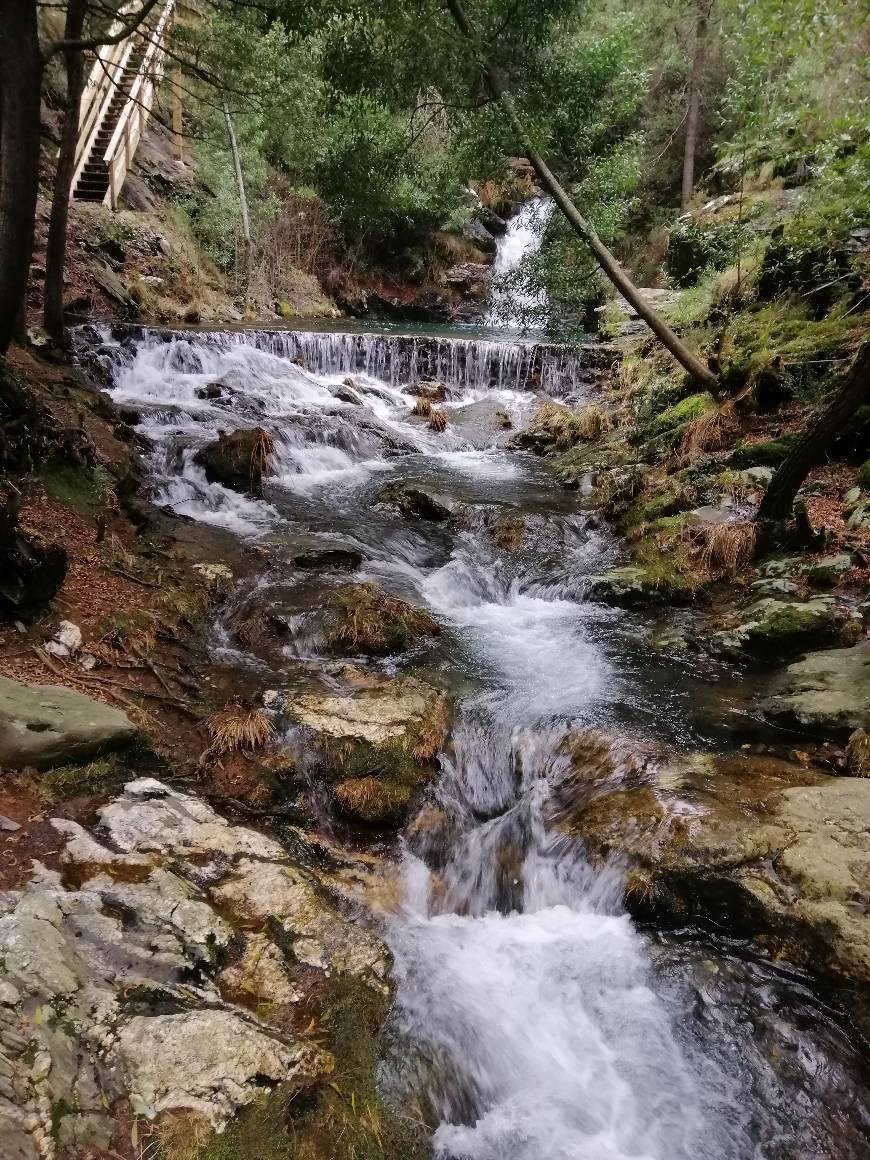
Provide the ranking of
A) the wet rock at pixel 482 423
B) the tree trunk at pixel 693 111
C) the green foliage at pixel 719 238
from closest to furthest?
the green foliage at pixel 719 238, the wet rock at pixel 482 423, the tree trunk at pixel 693 111

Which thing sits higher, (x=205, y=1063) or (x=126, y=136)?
(x=126, y=136)

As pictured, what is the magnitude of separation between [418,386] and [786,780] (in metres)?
12.9

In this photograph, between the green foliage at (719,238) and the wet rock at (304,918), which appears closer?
the wet rock at (304,918)

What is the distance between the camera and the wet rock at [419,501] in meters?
9.05

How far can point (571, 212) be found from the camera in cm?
836

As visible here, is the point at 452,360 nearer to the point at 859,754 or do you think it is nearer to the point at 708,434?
the point at 708,434

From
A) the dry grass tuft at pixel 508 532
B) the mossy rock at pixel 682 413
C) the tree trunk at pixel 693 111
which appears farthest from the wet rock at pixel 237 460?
the tree trunk at pixel 693 111

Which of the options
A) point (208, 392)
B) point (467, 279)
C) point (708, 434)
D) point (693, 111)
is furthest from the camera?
point (467, 279)

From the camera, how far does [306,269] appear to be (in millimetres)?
22938

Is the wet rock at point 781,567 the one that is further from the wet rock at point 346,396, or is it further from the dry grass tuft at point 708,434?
the wet rock at point 346,396

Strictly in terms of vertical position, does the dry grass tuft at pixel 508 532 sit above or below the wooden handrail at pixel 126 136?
below

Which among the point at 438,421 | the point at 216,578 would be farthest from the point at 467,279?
the point at 216,578

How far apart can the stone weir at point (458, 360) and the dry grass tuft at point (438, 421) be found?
7.47 feet

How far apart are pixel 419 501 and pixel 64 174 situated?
5880mm
